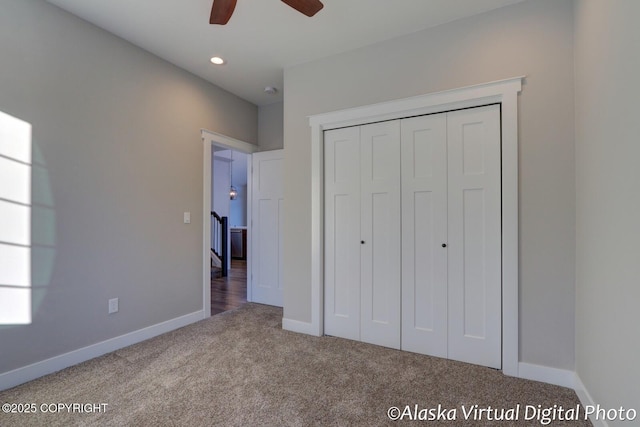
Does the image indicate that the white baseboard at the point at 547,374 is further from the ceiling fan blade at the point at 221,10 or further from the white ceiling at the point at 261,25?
the ceiling fan blade at the point at 221,10

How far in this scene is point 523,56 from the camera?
2195mm

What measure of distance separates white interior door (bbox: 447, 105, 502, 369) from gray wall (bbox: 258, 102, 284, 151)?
241cm

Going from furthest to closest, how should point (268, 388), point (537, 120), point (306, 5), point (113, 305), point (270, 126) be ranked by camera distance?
point (270, 126), point (113, 305), point (537, 120), point (268, 388), point (306, 5)

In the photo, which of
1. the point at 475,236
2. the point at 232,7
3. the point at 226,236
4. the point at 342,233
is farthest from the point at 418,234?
the point at 226,236

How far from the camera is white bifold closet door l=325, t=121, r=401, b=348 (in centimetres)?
269

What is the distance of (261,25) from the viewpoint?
2498mm

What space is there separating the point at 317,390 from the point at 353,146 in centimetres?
206

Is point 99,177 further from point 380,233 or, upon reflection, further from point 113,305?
point 380,233

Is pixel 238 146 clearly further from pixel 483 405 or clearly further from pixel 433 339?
pixel 483 405

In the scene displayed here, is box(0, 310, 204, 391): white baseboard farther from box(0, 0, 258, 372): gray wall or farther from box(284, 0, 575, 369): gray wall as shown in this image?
box(284, 0, 575, 369): gray wall

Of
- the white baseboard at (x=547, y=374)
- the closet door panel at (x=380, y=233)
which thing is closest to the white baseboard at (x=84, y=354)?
the closet door panel at (x=380, y=233)

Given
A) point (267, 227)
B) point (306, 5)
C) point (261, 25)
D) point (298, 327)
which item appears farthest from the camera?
point (267, 227)

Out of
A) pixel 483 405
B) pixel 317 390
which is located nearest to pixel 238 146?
pixel 317 390

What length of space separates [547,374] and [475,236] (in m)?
1.04
